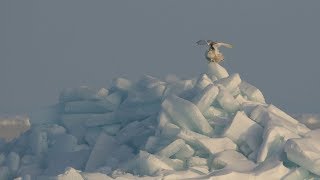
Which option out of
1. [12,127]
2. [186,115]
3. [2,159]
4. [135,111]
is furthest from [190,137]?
[12,127]

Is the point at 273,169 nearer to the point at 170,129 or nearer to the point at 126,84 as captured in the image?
the point at 170,129

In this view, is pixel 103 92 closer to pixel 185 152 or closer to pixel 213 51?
pixel 213 51

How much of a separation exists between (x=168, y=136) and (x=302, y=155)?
3.66m

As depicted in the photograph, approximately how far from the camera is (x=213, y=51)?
3073 centimetres

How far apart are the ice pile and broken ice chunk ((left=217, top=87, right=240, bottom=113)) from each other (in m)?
0.03

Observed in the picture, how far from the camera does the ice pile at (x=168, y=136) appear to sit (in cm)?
2542

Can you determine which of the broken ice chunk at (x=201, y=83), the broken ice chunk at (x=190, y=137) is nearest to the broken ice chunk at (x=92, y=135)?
the broken ice chunk at (x=201, y=83)

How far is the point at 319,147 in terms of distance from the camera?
2653 centimetres

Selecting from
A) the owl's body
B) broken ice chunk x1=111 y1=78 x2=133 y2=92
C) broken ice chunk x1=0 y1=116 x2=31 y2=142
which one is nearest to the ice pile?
broken ice chunk x1=111 y1=78 x2=133 y2=92

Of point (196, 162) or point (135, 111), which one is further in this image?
point (135, 111)

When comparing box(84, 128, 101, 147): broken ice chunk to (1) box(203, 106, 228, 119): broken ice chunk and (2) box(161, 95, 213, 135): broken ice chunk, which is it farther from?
(1) box(203, 106, 228, 119): broken ice chunk

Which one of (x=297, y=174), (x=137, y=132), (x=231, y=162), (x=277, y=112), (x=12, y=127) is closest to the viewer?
(x=297, y=174)

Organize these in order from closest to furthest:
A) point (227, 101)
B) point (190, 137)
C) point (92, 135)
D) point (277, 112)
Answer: point (190, 137)
point (227, 101)
point (277, 112)
point (92, 135)

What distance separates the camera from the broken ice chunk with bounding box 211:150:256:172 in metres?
25.6
